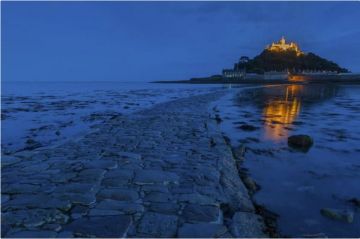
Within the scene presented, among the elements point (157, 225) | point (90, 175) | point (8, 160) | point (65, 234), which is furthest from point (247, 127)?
point (65, 234)

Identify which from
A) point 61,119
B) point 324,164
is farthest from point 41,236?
point 61,119

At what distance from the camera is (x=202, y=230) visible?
4.07 m

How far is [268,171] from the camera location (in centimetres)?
774

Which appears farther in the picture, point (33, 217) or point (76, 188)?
point (76, 188)

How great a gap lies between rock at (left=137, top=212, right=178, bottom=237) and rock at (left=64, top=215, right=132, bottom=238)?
0.20 m

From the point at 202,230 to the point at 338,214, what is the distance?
8.16 feet

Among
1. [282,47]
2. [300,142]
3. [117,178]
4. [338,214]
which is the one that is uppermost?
[282,47]

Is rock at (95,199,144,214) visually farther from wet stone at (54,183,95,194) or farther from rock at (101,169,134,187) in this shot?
rock at (101,169,134,187)

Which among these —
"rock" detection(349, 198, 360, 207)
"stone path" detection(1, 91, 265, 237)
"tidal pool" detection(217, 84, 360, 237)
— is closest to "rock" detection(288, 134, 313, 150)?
"tidal pool" detection(217, 84, 360, 237)

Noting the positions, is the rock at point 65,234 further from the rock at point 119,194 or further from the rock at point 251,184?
the rock at point 251,184

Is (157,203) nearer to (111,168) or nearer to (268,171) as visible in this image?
(111,168)

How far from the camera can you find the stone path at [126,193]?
13.3ft

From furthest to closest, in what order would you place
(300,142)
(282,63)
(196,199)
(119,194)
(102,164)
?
1. (282,63)
2. (300,142)
3. (102,164)
4. (119,194)
5. (196,199)

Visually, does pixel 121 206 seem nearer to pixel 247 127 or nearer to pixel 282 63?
pixel 247 127
